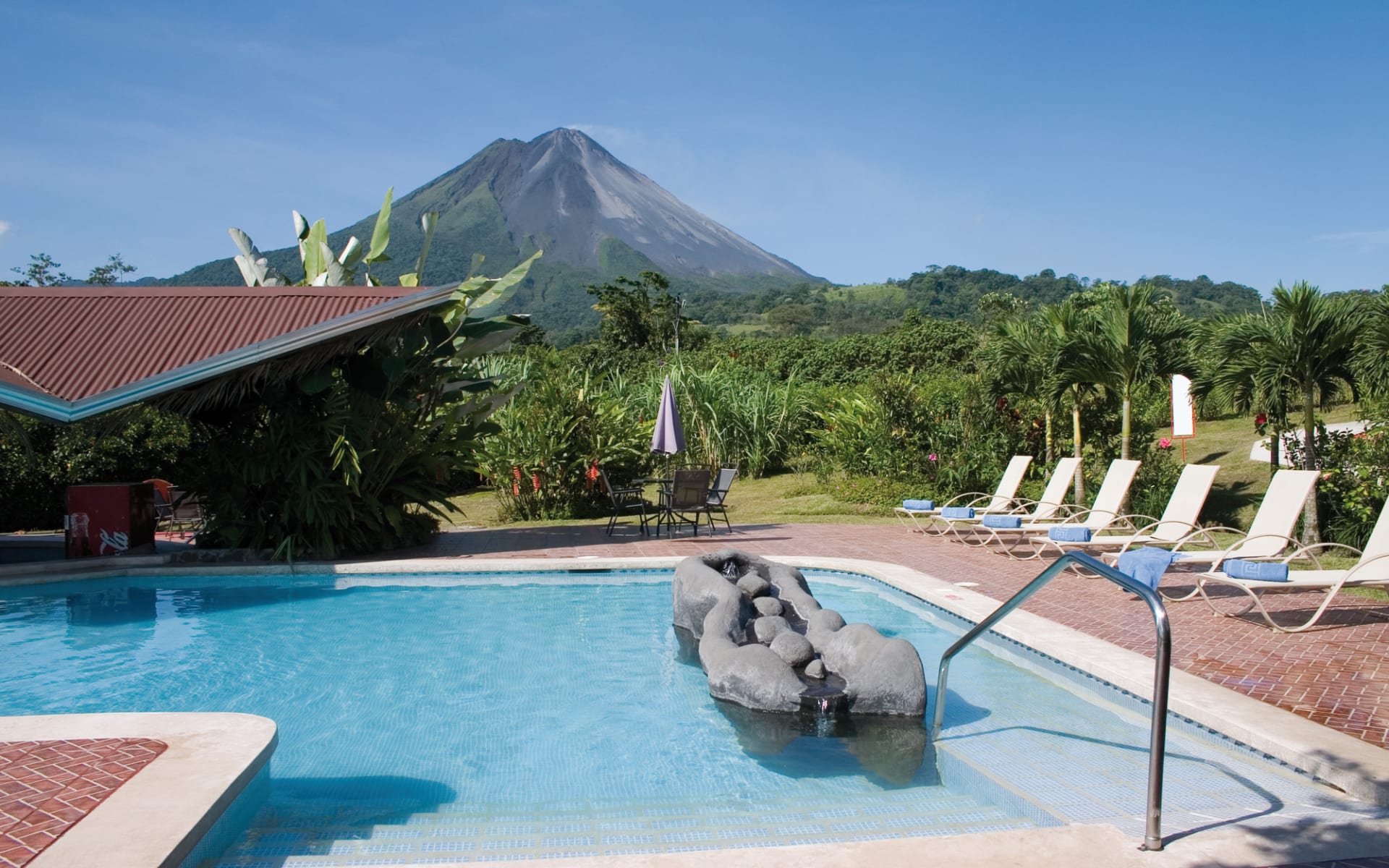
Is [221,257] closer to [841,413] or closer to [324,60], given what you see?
[324,60]

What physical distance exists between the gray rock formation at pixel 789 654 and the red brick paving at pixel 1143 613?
1.68 metres

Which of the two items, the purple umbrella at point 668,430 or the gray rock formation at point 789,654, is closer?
the gray rock formation at point 789,654

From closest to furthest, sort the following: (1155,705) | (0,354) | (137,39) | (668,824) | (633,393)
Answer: (1155,705) < (668,824) < (0,354) < (633,393) < (137,39)

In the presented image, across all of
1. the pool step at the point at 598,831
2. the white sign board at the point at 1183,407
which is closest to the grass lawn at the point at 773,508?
the white sign board at the point at 1183,407

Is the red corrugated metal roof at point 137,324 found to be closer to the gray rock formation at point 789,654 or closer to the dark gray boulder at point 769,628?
the gray rock formation at point 789,654

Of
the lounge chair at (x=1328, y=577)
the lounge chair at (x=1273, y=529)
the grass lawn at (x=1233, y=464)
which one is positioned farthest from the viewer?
the grass lawn at (x=1233, y=464)

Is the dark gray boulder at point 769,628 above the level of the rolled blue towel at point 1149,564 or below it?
below

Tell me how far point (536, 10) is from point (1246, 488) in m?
14.2

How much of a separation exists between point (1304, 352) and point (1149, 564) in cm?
526

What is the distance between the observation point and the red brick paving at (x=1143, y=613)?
16.7 feet

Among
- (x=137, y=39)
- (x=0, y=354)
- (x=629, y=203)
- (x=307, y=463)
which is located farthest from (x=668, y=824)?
(x=629, y=203)

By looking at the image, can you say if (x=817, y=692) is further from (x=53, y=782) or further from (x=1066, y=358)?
(x=1066, y=358)

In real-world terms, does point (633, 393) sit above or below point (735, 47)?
below

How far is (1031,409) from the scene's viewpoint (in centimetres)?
1557
